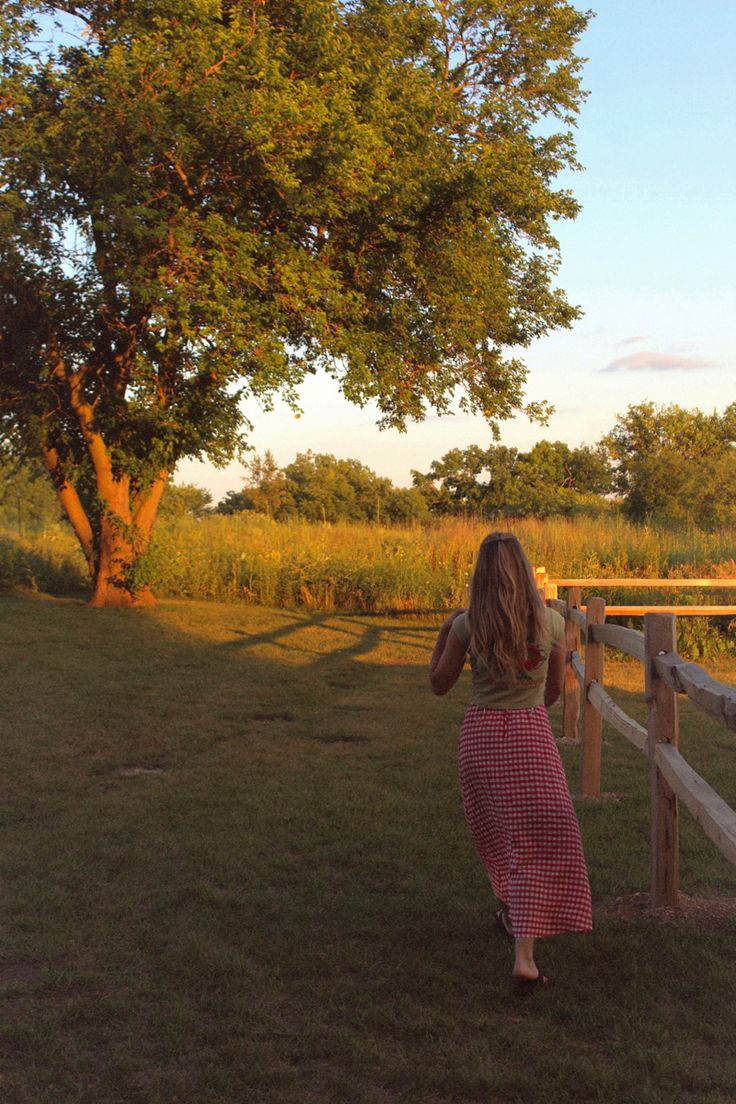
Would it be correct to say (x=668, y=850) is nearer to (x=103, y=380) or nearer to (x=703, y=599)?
(x=703, y=599)

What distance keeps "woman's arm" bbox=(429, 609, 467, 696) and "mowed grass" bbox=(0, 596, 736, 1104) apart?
1151mm

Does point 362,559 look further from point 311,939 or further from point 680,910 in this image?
point 311,939

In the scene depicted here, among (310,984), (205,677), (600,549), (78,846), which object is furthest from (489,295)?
(310,984)

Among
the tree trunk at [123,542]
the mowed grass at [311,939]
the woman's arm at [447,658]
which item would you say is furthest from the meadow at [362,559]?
the woman's arm at [447,658]

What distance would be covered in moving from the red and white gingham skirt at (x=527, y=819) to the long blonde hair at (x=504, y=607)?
0.29 meters

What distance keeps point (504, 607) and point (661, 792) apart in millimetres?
1475

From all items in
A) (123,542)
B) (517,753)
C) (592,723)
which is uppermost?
(123,542)

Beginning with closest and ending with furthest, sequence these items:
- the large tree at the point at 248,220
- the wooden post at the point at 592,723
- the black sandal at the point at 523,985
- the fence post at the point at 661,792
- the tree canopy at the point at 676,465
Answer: the black sandal at the point at 523,985, the fence post at the point at 661,792, the wooden post at the point at 592,723, the large tree at the point at 248,220, the tree canopy at the point at 676,465

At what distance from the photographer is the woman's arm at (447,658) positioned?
4273 mm

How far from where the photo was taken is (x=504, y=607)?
13.3 feet

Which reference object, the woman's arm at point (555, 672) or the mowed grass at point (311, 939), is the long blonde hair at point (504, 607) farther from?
the mowed grass at point (311, 939)

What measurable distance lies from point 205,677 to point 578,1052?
10074 millimetres

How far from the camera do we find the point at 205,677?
13.2 meters

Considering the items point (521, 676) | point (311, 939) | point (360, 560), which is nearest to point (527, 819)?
point (521, 676)
